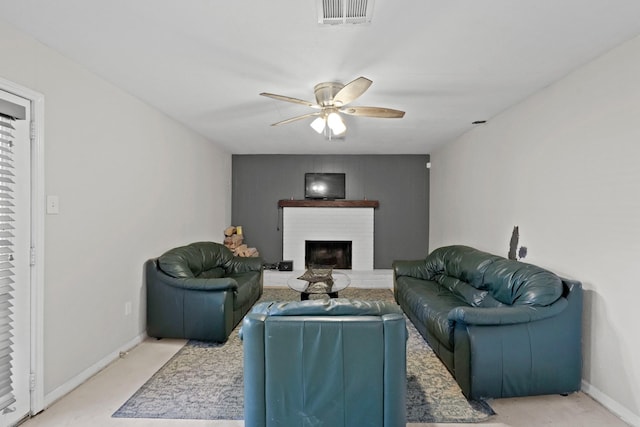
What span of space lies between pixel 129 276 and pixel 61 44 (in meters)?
2.02

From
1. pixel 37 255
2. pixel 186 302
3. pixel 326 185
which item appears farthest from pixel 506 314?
pixel 326 185

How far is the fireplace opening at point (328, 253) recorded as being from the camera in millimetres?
6375

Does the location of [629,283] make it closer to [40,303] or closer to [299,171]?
[40,303]

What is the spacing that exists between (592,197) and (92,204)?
396 cm

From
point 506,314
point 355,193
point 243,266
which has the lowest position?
point 243,266

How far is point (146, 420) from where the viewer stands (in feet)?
7.00

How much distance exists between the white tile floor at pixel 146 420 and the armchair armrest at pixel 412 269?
6.87ft

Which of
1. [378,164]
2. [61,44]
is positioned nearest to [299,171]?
[378,164]

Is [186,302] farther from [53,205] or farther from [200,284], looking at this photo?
[53,205]

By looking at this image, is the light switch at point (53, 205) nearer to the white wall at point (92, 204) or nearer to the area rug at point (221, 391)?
the white wall at point (92, 204)

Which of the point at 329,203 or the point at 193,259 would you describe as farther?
the point at 329,203

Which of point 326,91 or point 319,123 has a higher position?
point 326,91

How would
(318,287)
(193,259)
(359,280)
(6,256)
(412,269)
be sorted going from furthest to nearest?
1. (359,280)
2. (412,269)
3. (193,259)
4. (318,287)
5. (6,256)

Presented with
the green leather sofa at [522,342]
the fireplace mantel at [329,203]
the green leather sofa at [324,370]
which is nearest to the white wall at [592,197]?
the green leather sofa at [522,342]
